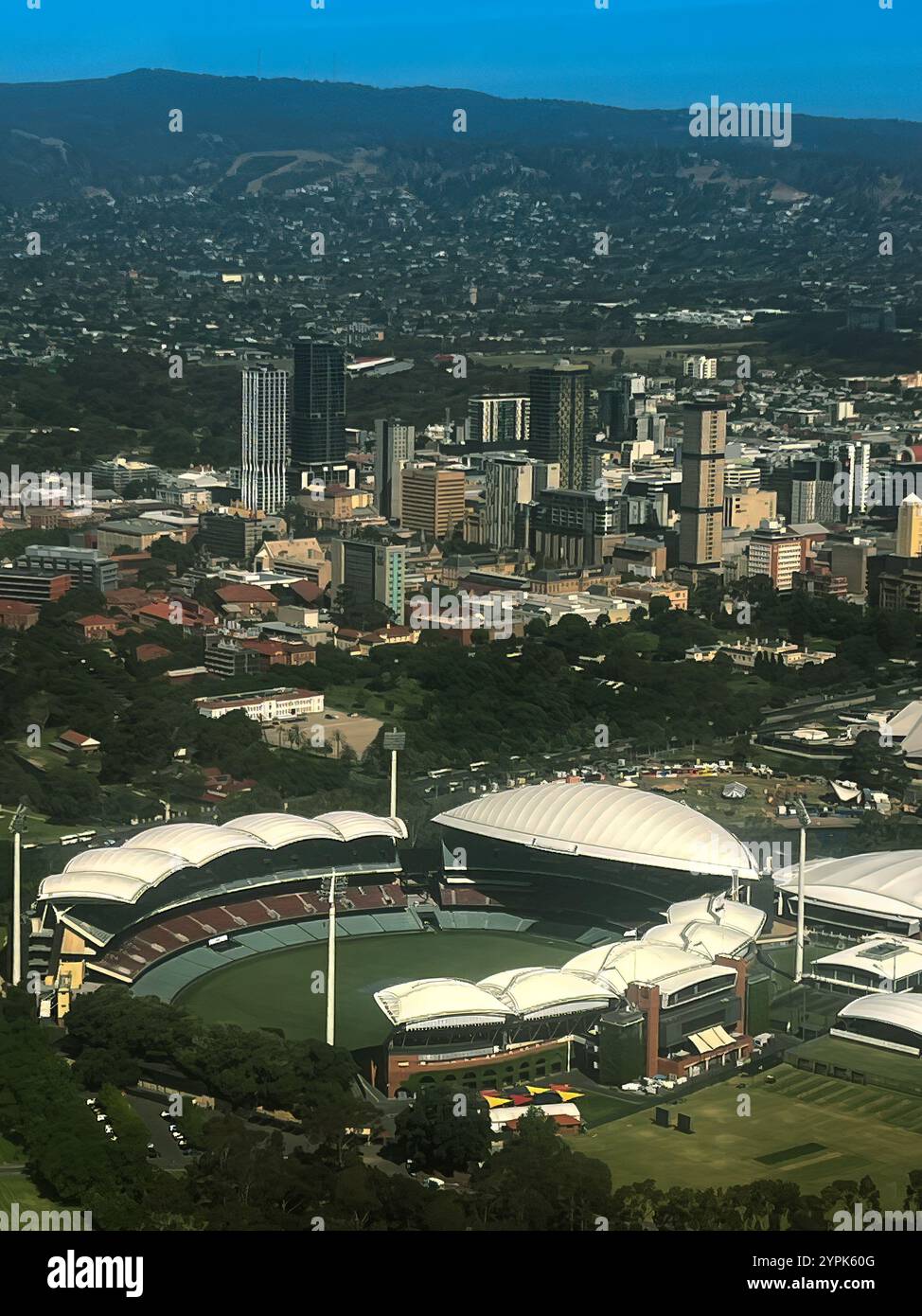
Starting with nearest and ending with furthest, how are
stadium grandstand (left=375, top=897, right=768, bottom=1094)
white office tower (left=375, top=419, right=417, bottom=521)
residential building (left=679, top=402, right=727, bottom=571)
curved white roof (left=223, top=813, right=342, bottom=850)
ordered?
stadium grandstand (left=375, top=897, right=768, bottom=1094) < curved white roof (left=223, top=813, right=342, bottom=850) < residential building (left=679, top=402, right=727, bottom=571) < white office tower (left=375, top=419, right=417, bottom=521)

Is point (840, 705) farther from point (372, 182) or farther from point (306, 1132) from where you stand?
point (372, 182)

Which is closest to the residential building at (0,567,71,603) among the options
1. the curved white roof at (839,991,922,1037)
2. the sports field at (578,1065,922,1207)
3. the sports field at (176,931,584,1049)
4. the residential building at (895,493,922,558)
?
the residential building at (895,493,922,558)

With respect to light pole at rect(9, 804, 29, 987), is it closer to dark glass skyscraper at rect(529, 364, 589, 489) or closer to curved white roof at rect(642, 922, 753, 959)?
curved white roof at rect(642, 922, 753, 959)

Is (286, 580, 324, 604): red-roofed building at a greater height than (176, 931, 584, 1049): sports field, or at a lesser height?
greater

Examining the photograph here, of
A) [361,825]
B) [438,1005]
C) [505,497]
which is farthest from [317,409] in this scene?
[438,1005]

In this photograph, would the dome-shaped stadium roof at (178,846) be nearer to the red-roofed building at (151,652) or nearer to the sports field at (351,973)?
the sports field at (351,973)

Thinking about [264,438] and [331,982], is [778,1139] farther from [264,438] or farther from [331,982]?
[264,438]

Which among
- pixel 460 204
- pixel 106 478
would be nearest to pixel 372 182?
pixel 460 204
